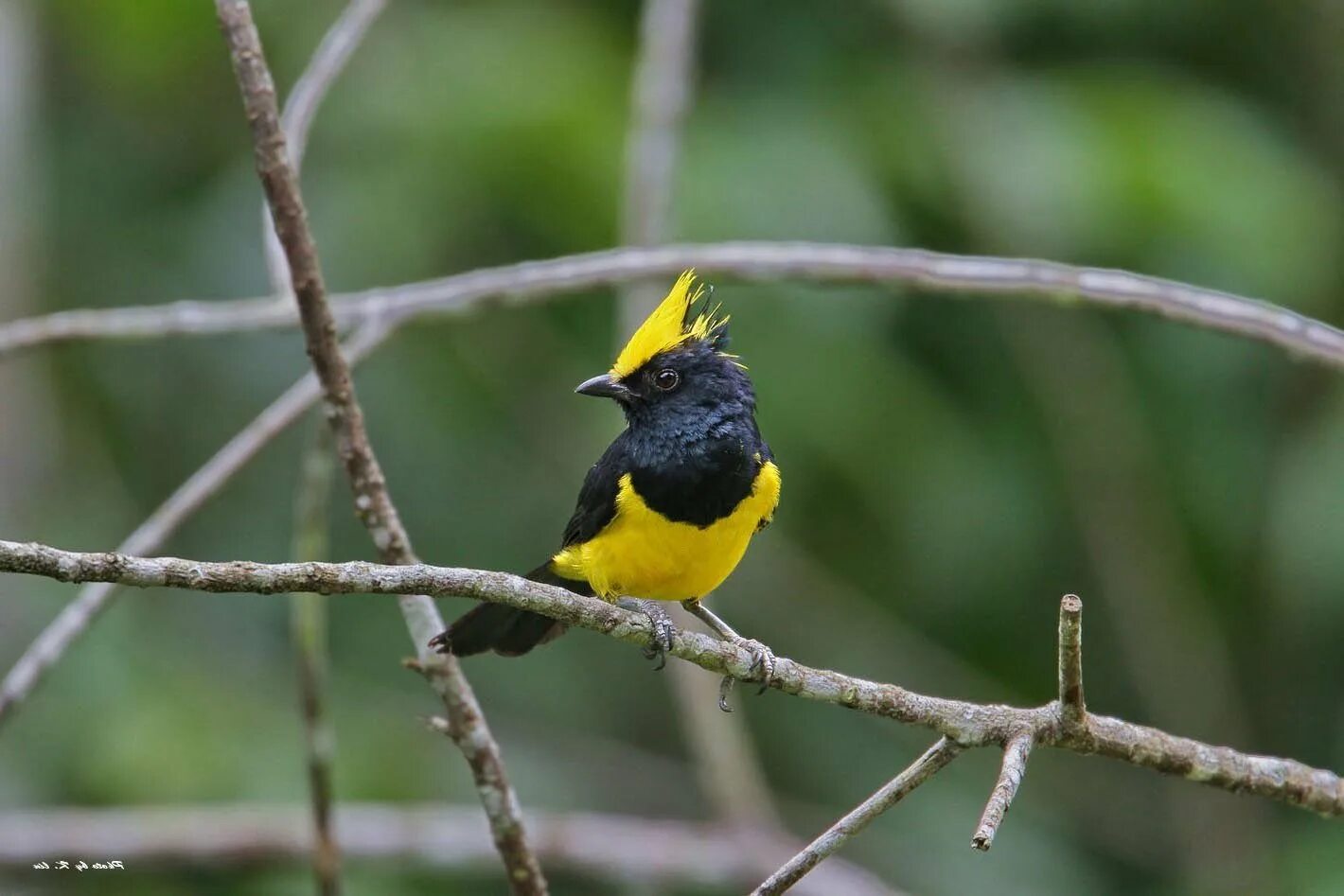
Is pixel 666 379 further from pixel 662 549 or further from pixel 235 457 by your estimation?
pixel 235 457

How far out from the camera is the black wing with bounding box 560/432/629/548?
3.49 m

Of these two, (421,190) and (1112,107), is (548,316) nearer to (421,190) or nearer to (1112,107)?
(421,190)

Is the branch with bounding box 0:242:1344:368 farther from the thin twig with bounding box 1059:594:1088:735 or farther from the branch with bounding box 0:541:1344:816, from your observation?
the thin twig with bounding box 1059:594:1088:735

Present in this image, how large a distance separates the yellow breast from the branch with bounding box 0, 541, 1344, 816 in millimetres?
689

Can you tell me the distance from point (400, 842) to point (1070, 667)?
2817 millimetres

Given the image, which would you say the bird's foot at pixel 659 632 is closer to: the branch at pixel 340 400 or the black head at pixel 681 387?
the branch at pixel 340 400

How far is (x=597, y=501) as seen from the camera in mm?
3527

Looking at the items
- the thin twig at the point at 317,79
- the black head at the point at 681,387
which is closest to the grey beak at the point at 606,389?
the black head at the point at 681,387

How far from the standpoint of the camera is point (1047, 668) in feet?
20.1

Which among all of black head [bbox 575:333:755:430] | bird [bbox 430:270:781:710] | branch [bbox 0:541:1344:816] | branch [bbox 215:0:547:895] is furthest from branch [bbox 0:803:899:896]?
branch [bbox 0:541:1344:816]

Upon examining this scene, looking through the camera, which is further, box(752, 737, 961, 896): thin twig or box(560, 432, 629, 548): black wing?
box(560, 432, 629, 548): black wing

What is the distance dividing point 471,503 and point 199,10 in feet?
6.96

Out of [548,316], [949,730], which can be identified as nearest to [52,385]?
[548,316]

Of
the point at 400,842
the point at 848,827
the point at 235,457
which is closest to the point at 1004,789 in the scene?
the point at 848,827
